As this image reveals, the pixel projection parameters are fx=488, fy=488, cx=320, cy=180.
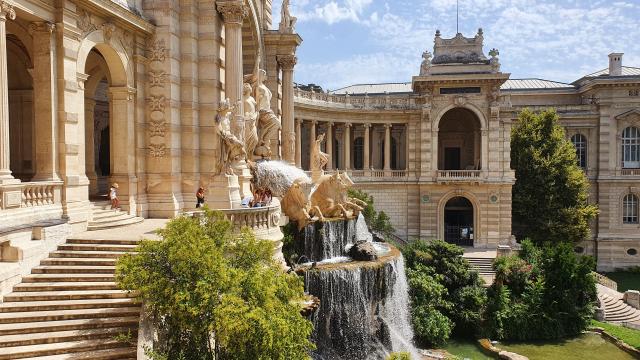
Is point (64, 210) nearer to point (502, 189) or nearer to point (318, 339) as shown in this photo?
point (318, 339)

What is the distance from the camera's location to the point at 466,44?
51.5 m

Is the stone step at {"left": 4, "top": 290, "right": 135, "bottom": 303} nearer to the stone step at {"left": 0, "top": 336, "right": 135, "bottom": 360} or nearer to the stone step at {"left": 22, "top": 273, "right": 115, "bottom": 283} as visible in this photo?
the stone step at {"left": 22, "top": 273, "right": 115, "bottom": 283}

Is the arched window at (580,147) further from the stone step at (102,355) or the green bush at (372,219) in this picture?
the stone step at (102,355)

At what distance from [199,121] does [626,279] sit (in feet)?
149

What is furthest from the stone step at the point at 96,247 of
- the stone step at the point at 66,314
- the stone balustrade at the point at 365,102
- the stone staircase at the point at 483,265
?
the stone balustrade at the point at 365,102

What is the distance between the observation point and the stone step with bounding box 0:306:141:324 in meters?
12.0

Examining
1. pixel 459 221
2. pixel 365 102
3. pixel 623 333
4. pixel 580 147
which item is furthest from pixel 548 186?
pixel 365 102

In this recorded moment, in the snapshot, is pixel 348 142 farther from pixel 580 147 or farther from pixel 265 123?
pixel 580 147

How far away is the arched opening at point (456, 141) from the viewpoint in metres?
56.6

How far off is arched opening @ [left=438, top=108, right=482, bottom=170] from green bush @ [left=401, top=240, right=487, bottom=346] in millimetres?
26826

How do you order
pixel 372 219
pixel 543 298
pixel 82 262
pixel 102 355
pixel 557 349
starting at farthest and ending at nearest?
1. pixel 372 219
2. pixel 543 298
3. pixel 557 349
4. pixel 82 262
5. pixel 102 355

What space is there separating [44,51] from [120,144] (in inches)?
215

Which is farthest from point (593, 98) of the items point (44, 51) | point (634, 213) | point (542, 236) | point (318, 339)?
point (44, 51)

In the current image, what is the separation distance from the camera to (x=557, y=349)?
28.8 metres
